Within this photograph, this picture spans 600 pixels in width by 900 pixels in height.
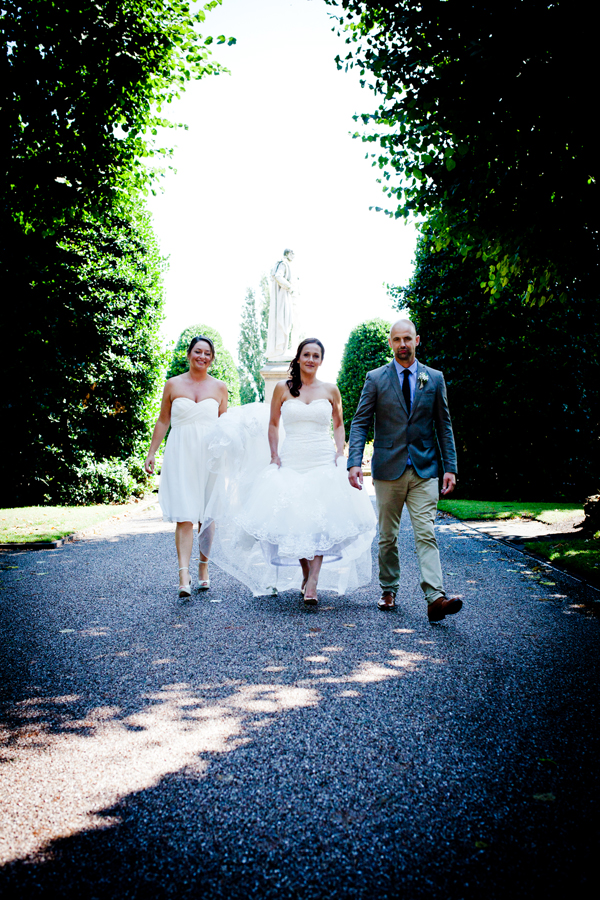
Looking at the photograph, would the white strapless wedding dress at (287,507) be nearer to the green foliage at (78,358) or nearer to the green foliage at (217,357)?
the green foliage at (78,358)

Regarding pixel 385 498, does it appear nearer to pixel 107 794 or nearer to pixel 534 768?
pixel 534 768

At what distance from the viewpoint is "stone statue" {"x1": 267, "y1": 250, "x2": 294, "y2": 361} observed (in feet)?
52.6

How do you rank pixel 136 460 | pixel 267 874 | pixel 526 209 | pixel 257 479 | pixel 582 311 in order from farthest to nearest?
pixel 136 460 < pixel 582 311 < pixel 526 209 < pixel 257 479 < pixel 267 874

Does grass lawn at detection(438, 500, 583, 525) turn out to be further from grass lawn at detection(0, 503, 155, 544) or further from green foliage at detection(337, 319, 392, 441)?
green foliage at detection(337, 319, 392, 441)

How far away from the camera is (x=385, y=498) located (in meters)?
5.03

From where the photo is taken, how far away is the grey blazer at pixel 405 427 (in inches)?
193

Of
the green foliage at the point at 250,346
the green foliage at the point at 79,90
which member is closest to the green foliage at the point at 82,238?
the green foliage at the point at 79,90

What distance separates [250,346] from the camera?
152 feet

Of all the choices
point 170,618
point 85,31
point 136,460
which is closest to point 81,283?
point 136,460

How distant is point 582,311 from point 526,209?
729 cm

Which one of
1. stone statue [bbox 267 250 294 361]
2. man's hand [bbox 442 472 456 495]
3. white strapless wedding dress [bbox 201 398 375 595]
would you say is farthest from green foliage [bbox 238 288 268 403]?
man's hand [bbox 442 472 456 495]

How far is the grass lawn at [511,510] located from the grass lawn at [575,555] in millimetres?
2324

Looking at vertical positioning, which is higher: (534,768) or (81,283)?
(81,283)

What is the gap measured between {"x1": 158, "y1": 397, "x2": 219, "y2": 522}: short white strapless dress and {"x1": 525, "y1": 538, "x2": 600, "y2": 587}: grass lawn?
423 cm
